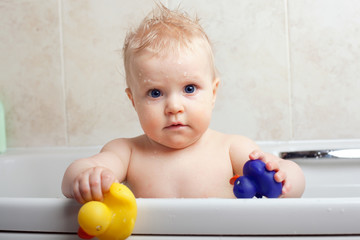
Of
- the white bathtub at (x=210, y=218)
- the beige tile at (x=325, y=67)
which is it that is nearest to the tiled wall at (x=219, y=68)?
the beige tile at (x=325, y=67)

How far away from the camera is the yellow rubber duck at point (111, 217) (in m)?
0.50

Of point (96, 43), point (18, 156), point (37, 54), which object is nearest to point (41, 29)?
point (37, 54)

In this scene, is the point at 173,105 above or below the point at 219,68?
below

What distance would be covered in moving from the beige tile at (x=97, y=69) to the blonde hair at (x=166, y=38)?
0.53 metres

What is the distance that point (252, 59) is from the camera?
1.32 meters

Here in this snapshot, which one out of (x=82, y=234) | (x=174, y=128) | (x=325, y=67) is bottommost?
(x=82, y=234)

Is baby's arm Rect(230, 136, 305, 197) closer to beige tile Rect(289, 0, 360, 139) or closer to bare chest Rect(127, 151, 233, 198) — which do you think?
bare chest Rect(127, 151, 233, 198)

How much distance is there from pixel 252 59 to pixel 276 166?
724 mm

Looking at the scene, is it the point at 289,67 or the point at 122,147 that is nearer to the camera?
the point at 122,147

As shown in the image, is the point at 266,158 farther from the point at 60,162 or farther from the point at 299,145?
the point at 60,162

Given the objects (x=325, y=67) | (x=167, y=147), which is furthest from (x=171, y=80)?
(x=325, y=67)

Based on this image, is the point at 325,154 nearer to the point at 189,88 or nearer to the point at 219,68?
the point at 219,68

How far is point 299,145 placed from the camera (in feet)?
4.03

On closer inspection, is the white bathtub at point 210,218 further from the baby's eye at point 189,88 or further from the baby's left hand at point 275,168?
the baby's eye at point 189,88
